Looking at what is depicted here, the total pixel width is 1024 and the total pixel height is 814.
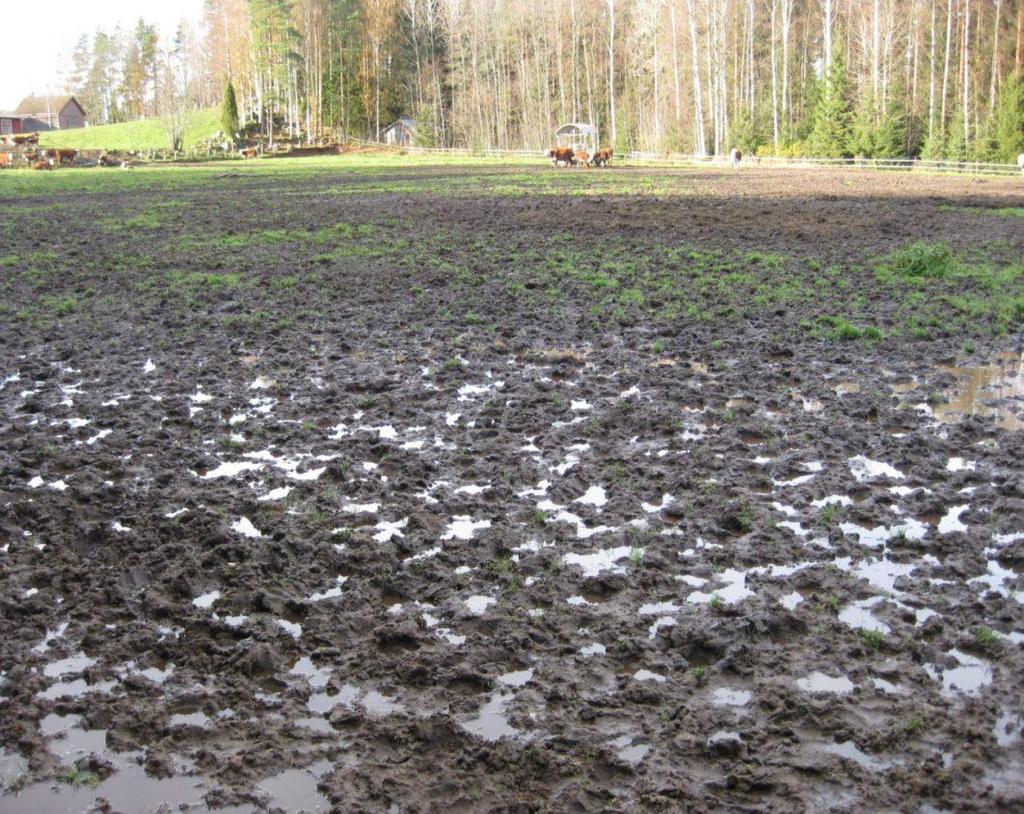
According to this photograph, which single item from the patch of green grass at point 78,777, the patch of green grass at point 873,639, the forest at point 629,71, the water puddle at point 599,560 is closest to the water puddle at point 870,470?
the water puddle at point 599,560

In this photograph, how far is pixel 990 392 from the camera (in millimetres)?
10094

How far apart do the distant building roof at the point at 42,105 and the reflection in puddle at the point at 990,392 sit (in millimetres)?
136224

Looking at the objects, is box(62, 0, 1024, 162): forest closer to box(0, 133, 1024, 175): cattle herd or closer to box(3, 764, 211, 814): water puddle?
box(0, 133, 1024, 175): cattle herd

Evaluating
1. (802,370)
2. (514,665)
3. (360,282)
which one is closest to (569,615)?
(514,665)

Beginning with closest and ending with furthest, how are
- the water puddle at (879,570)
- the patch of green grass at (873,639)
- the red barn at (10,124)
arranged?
the patch of green grass at (873,639) → the water puddle at (879,570) → the red barn at (10,124)

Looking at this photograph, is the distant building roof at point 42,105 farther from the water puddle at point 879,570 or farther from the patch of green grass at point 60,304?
the water puddle at point 879,570

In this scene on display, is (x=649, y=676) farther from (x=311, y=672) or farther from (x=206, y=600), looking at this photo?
(x=206, y=600)

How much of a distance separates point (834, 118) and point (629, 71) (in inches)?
1328

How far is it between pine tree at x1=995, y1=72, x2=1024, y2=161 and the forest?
3.0 inches

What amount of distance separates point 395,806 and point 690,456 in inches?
182

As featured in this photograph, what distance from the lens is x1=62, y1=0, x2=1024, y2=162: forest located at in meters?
57.7

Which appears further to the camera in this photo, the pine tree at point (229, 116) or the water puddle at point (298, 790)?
the pine tree at point (229, 116)

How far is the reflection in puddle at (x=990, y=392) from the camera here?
9.26 metres

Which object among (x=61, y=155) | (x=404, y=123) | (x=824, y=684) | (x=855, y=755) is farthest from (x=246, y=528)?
(x=404, y=123)
